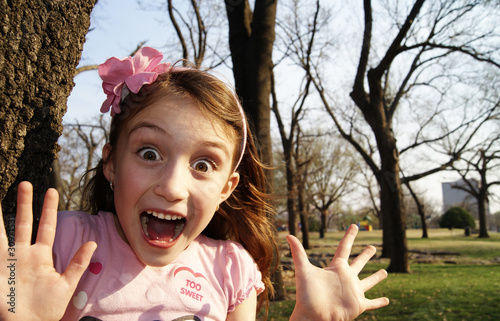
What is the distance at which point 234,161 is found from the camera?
1.67m

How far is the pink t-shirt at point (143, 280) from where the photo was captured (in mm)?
1313

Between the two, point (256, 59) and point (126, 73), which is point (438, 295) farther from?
point (126, 73)

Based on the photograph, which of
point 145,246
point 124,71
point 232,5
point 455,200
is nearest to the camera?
point 145,246

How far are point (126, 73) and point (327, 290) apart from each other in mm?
1133

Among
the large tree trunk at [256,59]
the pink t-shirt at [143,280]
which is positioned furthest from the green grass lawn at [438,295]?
the pink t-shirt at [143,280]

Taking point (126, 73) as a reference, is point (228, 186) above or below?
below

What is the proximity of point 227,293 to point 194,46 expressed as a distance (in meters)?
12.7

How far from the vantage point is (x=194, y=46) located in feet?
44.0

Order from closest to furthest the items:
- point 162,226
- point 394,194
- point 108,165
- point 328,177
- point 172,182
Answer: point 172,182 < point 162,226 < point 108,165 < point 394,194 < point 328,177

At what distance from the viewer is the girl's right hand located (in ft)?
3.48

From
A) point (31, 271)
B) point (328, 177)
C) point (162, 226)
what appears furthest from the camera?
point (328, 177)

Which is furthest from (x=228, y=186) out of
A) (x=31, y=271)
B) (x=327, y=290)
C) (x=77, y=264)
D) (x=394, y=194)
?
(x=394, y=194)

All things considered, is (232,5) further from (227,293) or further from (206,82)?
(227,293)

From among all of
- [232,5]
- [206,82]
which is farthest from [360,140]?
[206,82]
